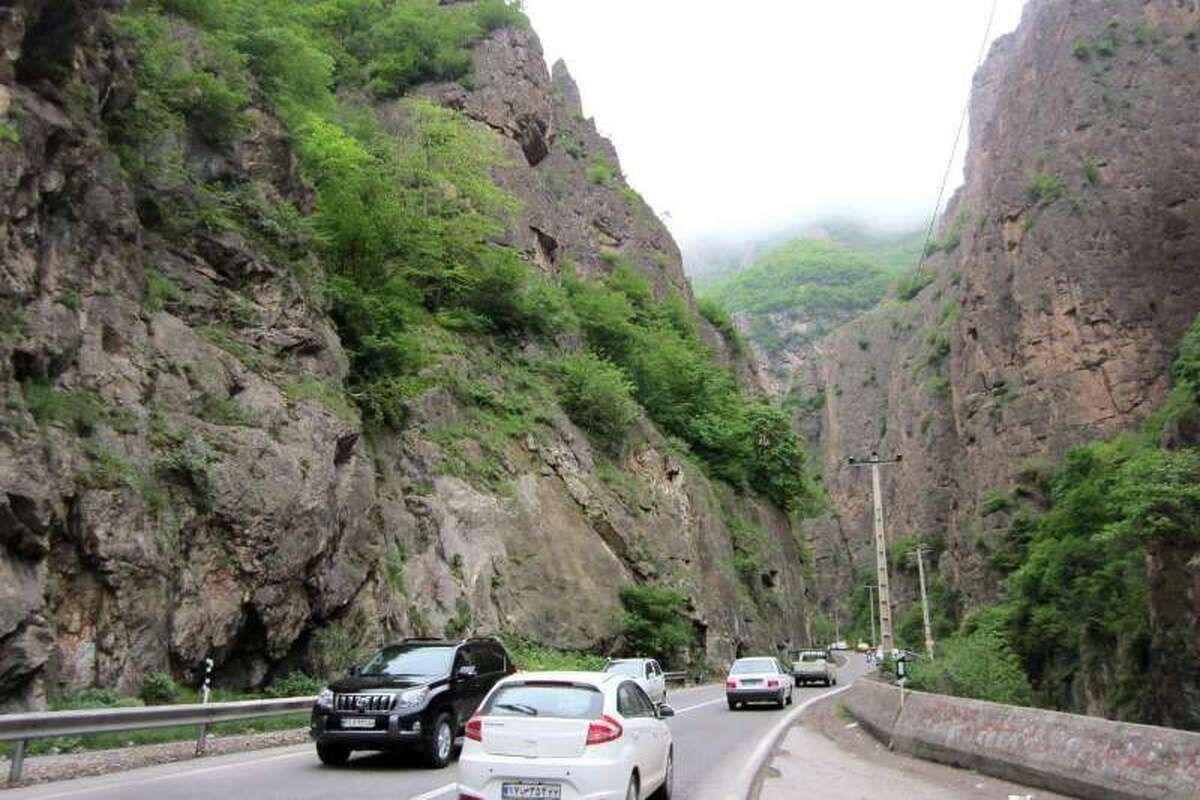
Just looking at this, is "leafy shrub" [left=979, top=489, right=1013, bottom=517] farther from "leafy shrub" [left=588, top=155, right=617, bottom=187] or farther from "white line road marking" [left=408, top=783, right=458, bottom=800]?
"white line road marking" [left=408, top=783, right=458, bottom=800]

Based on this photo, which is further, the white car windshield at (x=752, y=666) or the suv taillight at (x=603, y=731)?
the white car windshield at (x=752, y=666)

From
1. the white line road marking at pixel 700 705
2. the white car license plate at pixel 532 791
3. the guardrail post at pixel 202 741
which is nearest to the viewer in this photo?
the white car license plate at pixel 532 791

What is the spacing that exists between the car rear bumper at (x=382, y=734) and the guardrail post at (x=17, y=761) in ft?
10.5

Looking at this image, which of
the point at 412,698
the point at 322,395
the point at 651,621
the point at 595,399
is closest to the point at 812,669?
the point at 651,621

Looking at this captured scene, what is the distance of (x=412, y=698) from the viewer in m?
11.4

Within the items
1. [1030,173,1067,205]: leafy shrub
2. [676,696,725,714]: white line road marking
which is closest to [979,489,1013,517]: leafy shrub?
[1030,173,1067,205]: leafy shrub

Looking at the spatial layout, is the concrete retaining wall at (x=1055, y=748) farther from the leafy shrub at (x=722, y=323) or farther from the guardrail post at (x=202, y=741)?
the leafy shrub at (x=722, y=323)

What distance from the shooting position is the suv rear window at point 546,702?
24.9 ft

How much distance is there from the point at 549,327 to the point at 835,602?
82.4 meters

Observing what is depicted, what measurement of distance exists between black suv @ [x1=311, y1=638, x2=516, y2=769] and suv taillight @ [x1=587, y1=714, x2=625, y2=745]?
4621 millimetres

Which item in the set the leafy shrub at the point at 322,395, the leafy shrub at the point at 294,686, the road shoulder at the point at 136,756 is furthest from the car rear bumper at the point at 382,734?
the leafy shrub at the point at 322,395

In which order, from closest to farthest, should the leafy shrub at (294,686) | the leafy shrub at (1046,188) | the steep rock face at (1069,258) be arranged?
the leafy shrub at (294,686), the steep rock face at (1069,258), the leafy shrub at (1046,188)

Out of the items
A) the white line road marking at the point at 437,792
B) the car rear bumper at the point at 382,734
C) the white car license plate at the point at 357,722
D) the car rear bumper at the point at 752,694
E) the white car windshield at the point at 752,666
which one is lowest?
the car rear bumper at the point at 752,694

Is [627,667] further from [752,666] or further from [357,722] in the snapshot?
[357,722]
